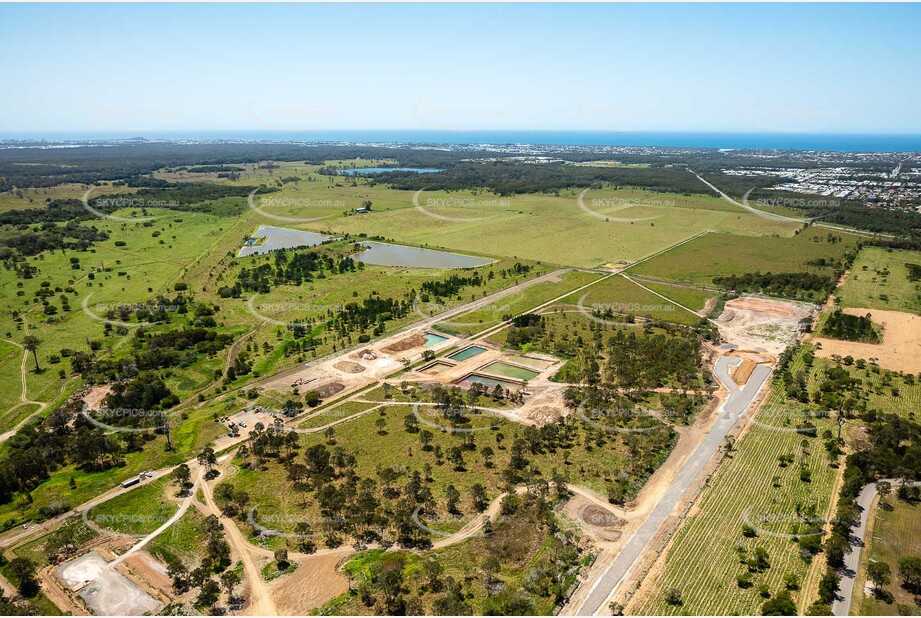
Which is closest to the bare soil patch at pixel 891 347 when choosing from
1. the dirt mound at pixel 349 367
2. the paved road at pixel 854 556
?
the paved road at pixel 854 556

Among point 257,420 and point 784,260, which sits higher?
point 784,260

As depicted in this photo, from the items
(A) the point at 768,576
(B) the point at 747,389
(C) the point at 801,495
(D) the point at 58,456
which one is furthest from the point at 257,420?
(B) the point at 747,389

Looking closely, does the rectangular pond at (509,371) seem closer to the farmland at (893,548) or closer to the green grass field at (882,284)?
the farmland at (893,548)

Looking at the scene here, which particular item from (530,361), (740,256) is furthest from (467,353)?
(740,256)

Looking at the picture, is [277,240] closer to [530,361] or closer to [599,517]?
[530,361]

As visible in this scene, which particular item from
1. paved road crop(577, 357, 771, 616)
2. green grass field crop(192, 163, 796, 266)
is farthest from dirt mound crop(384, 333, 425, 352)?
green grass field crop(192, 163, 796, 266)

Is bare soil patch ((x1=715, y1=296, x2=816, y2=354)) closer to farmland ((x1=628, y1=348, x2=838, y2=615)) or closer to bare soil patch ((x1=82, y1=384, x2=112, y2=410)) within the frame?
farmland ((x1=628, y1=348, x2=838, y2=615))

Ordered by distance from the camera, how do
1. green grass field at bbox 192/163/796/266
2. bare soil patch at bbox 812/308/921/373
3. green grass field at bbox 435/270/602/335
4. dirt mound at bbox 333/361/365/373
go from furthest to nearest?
green grass field at bbox 192/163/796/266 < green grass field at bbox 435/270/602/335 < bare soil patch at bbox 812/308/921/373 < dirt mound at bbox 333/361/365/373

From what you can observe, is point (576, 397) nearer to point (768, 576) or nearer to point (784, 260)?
point (768, 576)
